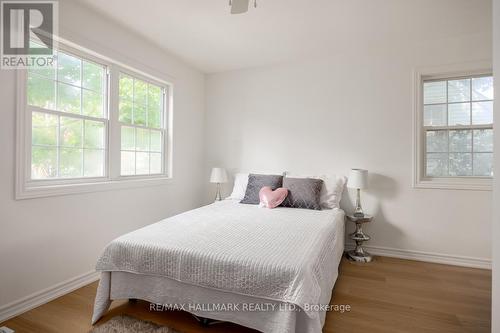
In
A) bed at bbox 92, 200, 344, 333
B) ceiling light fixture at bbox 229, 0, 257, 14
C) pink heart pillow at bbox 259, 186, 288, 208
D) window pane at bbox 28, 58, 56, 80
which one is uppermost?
ceiling light fixture at bbox 229, 0, 257, 14

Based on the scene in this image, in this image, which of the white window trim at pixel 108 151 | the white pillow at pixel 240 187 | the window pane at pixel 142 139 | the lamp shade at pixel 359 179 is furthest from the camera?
the white pillow at pixel 240 187

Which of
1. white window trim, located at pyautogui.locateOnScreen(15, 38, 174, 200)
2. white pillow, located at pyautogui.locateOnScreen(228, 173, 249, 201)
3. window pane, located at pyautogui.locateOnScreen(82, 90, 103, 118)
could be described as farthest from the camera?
white pillow, located at pyautogui.locateOnScreen(228, 173, 249, 201)

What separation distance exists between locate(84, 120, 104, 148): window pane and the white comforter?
3.84 ft

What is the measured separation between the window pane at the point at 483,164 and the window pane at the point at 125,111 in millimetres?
4016

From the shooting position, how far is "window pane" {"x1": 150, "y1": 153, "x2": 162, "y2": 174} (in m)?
3.44

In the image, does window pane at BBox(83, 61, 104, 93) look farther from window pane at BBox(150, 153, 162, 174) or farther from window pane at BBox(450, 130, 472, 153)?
window pane at BBox(450, 130, 472, 153)

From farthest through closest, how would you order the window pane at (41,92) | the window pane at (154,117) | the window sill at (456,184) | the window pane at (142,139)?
the window pane at (154,117)
the window pane at (142,139)
the window sill at (456,184)
the window pane at (41,92)

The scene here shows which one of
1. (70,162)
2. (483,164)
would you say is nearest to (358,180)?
(483,164)

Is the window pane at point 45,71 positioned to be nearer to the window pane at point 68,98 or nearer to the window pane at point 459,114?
the window pane at point 68,98

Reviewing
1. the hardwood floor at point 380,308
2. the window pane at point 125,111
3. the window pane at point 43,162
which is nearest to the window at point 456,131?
the hardwood floor at point 380,308

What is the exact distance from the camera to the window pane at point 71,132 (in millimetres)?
2381

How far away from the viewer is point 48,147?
2266mm

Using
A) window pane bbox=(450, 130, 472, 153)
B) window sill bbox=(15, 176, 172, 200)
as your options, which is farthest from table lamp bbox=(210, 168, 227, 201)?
window pane bbox=(450, 130, 472, 153)


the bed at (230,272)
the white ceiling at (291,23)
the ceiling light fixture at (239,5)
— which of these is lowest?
the bed at (230,272)
